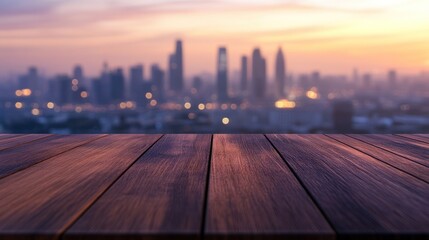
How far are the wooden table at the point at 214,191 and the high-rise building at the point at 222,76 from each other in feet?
122

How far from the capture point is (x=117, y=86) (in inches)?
1741

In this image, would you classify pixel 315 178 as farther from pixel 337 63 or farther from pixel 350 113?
pixel 337 63

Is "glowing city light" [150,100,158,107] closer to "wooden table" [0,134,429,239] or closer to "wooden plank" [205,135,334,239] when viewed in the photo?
"wooden table" [0,134,429,239]

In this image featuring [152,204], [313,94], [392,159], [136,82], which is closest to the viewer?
[152,204]

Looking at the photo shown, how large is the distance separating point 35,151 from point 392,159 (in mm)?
1347

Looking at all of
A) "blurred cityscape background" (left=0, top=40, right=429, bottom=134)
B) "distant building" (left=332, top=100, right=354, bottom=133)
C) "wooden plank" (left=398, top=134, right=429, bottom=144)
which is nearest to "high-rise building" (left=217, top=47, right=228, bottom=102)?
"blurred cityscape background" (left=0, top=40, right=429, bottom=134)

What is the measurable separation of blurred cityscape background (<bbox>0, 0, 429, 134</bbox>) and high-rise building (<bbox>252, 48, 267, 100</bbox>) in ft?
0.85

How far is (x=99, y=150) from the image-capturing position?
173 centimetres

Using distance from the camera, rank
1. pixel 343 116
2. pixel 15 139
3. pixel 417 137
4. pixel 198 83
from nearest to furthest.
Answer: pixel 15 139
pixel 417 137
pixel 343 116
pixel 198 83

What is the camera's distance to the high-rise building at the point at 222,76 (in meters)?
41.2

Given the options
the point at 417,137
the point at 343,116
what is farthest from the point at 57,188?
the point at 343,116

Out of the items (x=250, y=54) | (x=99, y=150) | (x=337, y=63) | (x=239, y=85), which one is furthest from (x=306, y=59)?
(x=99, y=150)

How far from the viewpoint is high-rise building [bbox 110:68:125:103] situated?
41.7m

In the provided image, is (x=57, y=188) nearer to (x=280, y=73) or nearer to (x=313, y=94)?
(x=313, y=94)
